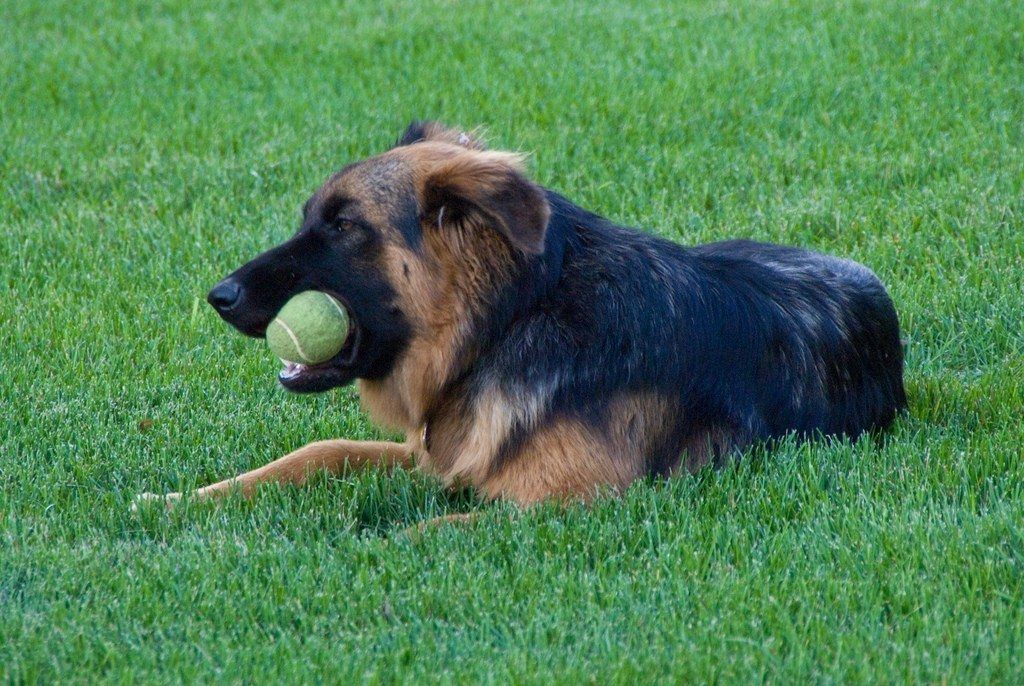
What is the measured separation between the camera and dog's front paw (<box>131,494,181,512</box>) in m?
4.66

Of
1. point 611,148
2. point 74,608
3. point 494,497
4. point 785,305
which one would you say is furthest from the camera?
point 611,148

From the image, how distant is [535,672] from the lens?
338cm

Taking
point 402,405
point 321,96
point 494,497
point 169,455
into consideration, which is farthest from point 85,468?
point 321,96

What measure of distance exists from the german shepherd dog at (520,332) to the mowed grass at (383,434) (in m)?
0.20

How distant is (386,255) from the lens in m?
4.57

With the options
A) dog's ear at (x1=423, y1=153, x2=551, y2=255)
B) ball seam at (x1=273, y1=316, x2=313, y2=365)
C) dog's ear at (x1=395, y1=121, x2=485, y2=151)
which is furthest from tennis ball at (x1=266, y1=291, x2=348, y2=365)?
dog's ear at (x1=395, y1=121, x2=485, y2=151)

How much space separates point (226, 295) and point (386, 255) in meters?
0.60

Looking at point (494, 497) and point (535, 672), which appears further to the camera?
point (494, 497)

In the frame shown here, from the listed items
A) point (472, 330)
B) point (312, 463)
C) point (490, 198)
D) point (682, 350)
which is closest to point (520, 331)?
point (472, 330)

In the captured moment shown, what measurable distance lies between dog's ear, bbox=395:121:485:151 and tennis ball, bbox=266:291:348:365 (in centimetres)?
109

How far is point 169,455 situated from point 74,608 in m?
1.54

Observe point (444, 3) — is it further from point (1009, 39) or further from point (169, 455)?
point (169, 455)

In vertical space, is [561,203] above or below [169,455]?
above

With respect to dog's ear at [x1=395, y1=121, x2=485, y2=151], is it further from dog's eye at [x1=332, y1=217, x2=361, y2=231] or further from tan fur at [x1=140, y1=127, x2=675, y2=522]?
dog's eye at [x1=332, y1=217, x2=361, y2=231]
